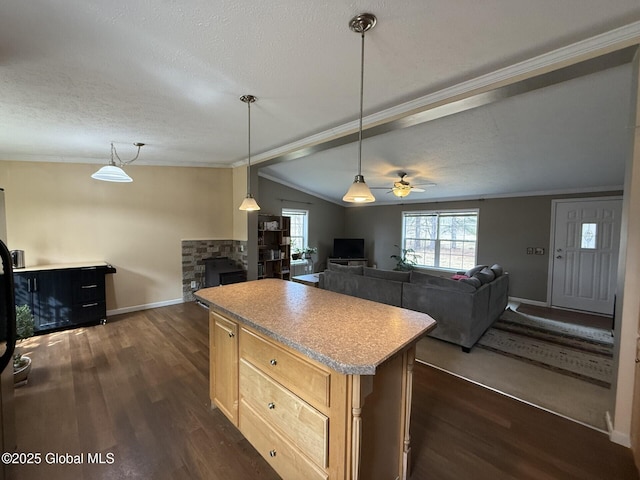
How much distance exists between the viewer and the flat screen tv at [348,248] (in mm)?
7664

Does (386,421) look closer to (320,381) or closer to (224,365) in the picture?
(320,381)

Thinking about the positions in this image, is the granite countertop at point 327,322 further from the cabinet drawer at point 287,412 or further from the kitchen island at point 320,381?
the cabinet drawer at point 287,412

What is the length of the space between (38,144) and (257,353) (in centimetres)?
398

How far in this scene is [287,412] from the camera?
1.40m

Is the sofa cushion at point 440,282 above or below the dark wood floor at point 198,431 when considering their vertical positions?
above

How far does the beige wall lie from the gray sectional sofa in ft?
9.57

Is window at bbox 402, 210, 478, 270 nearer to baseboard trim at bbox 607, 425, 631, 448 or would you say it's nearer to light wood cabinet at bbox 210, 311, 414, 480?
baseboard trim at bbox 607, 425, 631, 448

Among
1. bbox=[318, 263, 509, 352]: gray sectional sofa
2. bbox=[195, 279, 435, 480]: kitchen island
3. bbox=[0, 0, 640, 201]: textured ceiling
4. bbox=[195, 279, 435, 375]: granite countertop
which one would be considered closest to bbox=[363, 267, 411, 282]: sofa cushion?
bbox=[318, 263, 509, 352]: gray sectional sofa

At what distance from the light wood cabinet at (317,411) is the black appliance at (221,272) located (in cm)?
308

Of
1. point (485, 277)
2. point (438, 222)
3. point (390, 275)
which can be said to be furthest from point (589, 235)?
point (390, 275)

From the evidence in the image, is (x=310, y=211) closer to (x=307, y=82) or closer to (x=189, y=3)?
(x=307, y=82)

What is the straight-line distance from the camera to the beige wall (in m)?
3.74

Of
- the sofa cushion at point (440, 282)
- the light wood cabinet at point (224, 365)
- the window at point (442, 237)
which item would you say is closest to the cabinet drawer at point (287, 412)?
the light wood cabinet at point (224, 365)

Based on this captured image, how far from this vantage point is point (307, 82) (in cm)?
209
